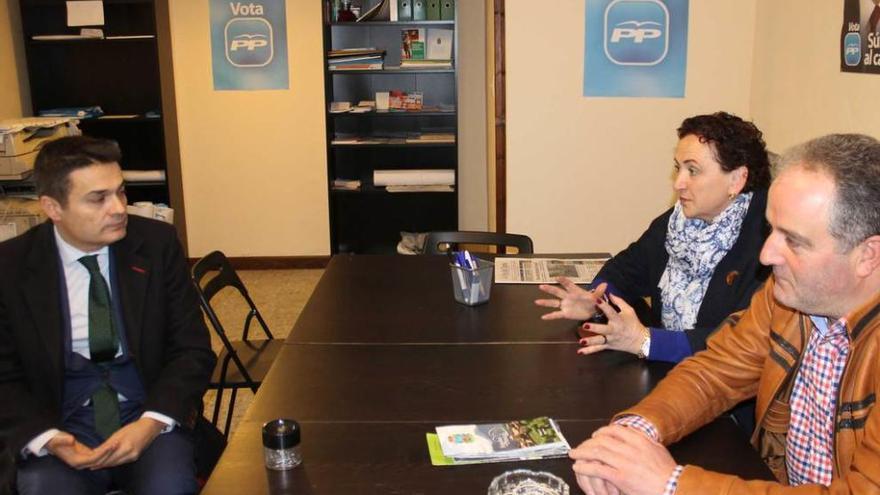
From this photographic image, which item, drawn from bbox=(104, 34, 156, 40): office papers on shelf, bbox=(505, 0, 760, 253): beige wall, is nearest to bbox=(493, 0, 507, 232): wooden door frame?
bbox=(505, 0, 760, 253): beige wall

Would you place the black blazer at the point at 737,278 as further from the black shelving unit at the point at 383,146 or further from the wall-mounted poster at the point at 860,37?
the black shelving unit at the point at 383,146

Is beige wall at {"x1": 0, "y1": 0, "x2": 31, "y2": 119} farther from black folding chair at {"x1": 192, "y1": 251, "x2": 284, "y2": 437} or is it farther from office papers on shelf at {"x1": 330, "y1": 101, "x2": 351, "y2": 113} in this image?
black folding chair at {"x1": 192, "y1": 251, "x2": 284, "y2": 437}

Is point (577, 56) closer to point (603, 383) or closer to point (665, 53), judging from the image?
point (665, 53)

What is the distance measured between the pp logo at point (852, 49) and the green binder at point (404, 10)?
3062mm

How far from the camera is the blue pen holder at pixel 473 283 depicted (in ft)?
7.95

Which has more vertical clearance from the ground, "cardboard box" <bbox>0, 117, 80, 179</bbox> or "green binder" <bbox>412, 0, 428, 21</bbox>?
"green binder" <bbox>412, 0, 428, 21</bbox>

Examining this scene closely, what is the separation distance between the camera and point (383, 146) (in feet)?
18.5

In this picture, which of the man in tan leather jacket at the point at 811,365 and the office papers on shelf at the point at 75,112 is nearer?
the man in tan leather jacket at the point at 811,365

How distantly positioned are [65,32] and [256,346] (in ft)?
11.5

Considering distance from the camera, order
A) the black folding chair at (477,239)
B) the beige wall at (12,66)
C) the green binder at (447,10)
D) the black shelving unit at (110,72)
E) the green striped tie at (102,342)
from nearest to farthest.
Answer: the green striped tie at (102,342) < the black folding chair at (477,239) < the beige wall at (12,66) < the green binder at (447,10) < the black shelving unit at (110,72)

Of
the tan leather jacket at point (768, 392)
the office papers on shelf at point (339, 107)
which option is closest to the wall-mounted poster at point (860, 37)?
the tan leather jacket at point (768, 392)

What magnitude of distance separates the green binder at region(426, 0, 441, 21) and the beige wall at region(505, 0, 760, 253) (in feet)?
5.22

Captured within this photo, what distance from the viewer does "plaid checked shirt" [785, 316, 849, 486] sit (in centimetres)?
149

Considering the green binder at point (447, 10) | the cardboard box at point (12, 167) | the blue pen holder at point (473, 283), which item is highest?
the green binder at point (447, 10)
